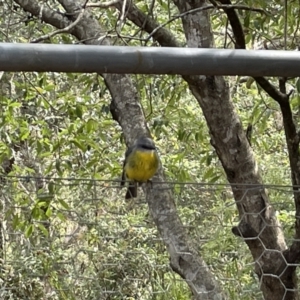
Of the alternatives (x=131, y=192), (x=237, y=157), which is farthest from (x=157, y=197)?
(x=237, y=157)

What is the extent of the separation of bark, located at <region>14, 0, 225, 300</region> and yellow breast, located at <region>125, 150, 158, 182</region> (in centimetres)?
8

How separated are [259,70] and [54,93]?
362 centimetres

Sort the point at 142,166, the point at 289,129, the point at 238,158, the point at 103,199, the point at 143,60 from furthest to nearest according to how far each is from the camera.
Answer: the point at 142,166
the point at 103,199
the point at 238,158
the point at 289,129
the point at 143,60

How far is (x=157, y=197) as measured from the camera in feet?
9.61

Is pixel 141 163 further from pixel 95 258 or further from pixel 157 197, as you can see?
pixel 95 258

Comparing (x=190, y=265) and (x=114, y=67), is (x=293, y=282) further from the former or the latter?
(x=114, y=67)

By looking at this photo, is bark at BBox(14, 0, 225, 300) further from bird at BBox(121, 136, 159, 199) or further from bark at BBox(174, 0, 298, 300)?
bark at BBox(174, 0, 298, 300)

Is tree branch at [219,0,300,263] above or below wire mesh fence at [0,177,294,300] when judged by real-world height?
above

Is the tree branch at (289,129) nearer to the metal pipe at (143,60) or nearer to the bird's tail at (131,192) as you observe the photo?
the bird's tail at (131,192)

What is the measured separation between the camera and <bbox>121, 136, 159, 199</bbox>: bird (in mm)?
2914

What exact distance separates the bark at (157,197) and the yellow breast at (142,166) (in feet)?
0.27

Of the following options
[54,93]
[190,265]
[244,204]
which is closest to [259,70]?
[244,204]

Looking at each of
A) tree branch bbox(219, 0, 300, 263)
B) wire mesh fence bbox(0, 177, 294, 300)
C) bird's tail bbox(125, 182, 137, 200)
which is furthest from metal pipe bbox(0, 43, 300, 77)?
bird's tail bbox(125, 182, 137, 200)

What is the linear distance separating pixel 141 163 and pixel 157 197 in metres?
0.17
